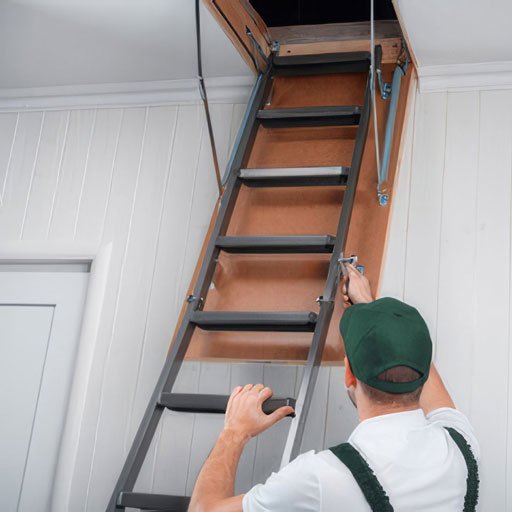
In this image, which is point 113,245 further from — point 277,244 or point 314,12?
point 314,12

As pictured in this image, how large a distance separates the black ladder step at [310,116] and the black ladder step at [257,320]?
0.79 m

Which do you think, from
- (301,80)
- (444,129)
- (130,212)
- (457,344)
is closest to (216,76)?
(301,80)

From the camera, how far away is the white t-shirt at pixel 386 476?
1514mm

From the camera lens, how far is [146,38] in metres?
2.95

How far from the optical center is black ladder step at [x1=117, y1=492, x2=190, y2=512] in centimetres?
209

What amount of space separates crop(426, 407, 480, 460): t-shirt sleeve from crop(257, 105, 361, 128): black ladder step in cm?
120

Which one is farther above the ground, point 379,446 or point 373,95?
point 373,95

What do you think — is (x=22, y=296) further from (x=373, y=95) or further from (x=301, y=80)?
(x=373, y=95)

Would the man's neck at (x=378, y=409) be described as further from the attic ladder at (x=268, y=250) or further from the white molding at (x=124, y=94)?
the white molding at (x=124, y=94)

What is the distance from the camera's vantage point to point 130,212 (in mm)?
3164

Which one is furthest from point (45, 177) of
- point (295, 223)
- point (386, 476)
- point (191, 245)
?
point (386, 476)

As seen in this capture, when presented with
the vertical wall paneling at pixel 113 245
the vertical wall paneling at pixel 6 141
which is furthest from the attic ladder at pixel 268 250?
the vertical wall paneling at pixel 6 141

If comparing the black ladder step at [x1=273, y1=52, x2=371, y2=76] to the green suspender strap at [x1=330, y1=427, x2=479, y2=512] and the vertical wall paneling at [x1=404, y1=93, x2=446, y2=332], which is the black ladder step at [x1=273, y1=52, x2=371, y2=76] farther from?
the green suspender strap at [x1=330, y1=427, x2=479, y2=512]

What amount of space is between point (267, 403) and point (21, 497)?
1.40m
